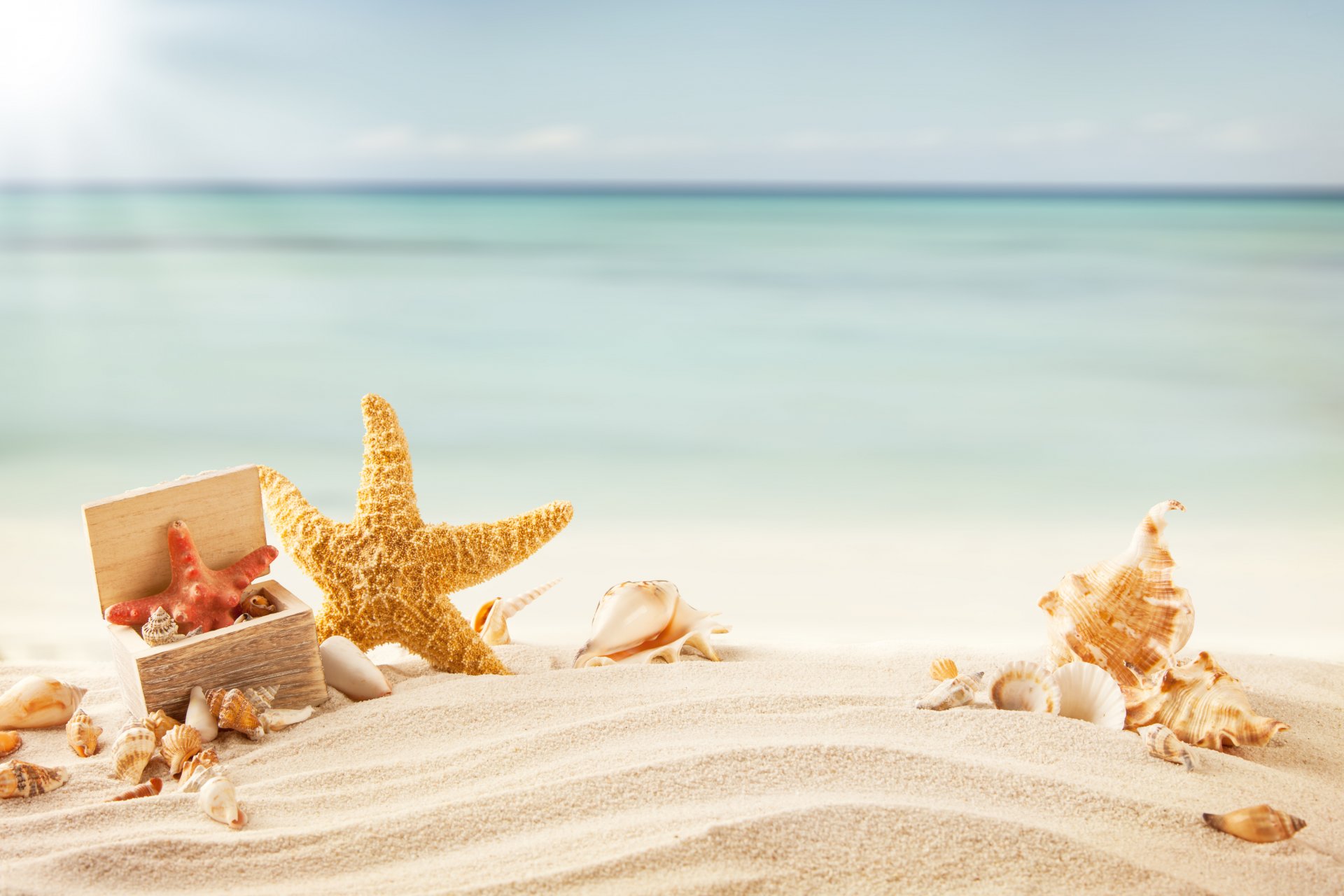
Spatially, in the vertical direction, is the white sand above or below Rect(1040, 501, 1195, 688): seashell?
below

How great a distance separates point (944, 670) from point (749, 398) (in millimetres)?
5339

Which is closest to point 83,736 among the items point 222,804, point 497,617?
point 222,804

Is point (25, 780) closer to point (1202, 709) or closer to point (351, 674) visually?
point (351, 674)

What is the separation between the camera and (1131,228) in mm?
13766

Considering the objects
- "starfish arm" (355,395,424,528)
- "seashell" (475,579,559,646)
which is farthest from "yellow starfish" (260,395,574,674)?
"seashell" (475,579,559,646)

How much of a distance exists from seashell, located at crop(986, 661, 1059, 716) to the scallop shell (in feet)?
0.57

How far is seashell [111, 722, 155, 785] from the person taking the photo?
1949 millimetres

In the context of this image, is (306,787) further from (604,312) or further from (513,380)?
(604,312)

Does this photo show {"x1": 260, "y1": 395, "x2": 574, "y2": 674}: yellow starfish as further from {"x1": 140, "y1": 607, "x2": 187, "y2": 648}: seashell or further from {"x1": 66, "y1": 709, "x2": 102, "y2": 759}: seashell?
{"x1": 66, "y1": 709, "x2": 102, "y2": 759}: seashell

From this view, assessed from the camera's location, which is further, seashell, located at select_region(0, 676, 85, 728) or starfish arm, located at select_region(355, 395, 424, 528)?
starfish arm, located at select_region(355, 395, 424, 528)

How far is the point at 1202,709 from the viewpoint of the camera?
2.09m

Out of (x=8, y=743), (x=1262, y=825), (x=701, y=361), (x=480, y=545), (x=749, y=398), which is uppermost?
(x=701, y=361)

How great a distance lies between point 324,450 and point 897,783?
545cm

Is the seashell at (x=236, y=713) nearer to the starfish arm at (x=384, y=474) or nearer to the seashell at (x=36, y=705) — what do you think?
the seashell at (x=36, y=705)
